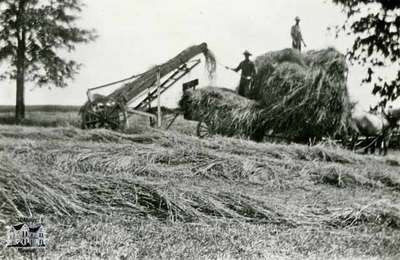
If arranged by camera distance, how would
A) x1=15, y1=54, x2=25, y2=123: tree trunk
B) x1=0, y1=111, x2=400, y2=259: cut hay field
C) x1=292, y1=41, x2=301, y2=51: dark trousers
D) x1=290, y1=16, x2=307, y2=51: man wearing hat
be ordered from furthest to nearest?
x1=15, y1=54, x2=25, y2=123: tree trunk < x1=292, y1=41, x2=301, y2=51: dark trousers < x1=290, y1=16, x2=307, y2=51: man wearing hat < x1=0, y1=111, x2=400, y2=259: cut hay field

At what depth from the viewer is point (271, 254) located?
401cm

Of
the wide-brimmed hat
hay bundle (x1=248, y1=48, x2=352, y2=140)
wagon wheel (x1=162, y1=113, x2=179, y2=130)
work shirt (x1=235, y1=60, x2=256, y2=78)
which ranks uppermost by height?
the wide-brimmed hat

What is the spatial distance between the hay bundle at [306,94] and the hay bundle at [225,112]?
0.23 meters

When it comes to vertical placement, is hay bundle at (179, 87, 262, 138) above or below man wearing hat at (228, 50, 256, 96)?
below

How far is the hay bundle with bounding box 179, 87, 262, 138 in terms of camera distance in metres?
8.88

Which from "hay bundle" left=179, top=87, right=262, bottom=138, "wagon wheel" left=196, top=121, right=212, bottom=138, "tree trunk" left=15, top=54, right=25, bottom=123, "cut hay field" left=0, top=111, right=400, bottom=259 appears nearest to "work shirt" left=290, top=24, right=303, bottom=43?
"hay bundle" left=179, top=87, right=262, bottom=138

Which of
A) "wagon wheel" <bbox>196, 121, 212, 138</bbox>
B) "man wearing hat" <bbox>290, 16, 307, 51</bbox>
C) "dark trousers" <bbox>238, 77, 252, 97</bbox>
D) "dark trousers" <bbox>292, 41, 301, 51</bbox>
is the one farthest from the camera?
"dark trousers" <bbox>238, 77, 252, 97</bbox>

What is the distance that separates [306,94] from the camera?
8609mm

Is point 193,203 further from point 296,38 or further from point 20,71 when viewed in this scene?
point 20,71

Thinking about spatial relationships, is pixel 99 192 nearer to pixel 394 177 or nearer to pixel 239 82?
pixel 394 177

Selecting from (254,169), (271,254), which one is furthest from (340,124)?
(271,254)

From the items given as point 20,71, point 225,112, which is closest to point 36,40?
point 20,71

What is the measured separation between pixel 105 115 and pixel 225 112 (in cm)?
210

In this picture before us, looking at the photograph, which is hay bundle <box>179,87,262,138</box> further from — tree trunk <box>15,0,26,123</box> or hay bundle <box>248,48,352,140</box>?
tree trunk <box>15,0,26,123</box>
